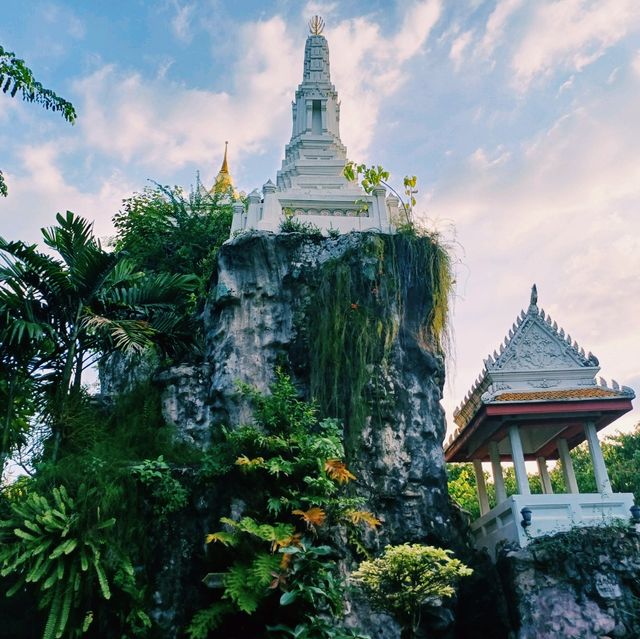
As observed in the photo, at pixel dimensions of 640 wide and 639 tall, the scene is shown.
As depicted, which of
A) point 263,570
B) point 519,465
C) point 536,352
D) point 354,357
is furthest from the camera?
point 536,352

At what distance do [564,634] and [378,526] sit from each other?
2.83 meters

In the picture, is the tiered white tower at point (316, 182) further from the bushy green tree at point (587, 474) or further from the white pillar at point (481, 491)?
the bushy green tree at point (587, 474)

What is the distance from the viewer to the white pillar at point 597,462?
10253 millimetres

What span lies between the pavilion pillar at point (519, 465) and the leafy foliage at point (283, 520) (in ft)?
9.59

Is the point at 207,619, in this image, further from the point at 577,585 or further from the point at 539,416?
the point at 539,416

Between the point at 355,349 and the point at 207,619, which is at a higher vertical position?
the point at 355,349

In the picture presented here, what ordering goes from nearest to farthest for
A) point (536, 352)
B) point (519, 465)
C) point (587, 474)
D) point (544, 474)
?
point (519, 465)
point (536, 352)
point (544, 474)
point (587, 474)

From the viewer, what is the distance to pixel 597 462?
10703 mm

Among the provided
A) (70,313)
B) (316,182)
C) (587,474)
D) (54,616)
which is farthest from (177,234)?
(587,474)

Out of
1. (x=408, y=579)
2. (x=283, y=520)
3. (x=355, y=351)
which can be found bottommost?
(x=408, y=579)

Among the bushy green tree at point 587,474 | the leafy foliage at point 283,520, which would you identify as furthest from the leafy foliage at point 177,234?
the bushy green tree at point 587,474

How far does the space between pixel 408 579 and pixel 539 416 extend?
14.9 ft

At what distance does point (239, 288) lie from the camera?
11211 mm

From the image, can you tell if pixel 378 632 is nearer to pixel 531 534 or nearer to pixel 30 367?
pixel 531 534
